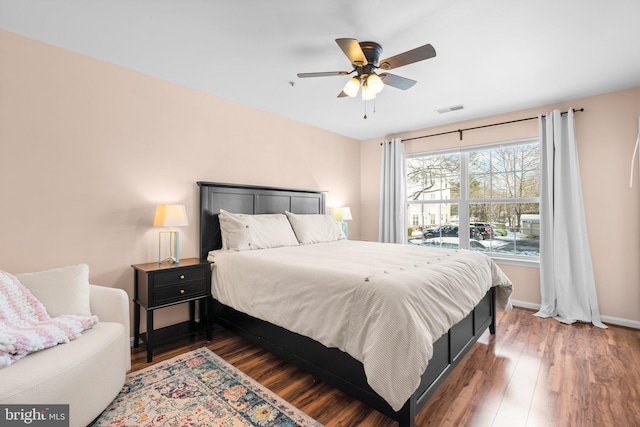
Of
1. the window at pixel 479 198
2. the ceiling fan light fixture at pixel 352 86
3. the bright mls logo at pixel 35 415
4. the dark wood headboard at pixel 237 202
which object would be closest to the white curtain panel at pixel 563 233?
the window at pixel 479 198

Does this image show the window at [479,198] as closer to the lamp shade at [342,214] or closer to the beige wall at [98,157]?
the lamp shade at [342,214]

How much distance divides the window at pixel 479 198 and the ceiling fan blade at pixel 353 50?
111 inches

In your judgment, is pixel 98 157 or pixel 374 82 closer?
pixel 374 82

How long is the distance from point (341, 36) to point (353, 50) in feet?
0.95

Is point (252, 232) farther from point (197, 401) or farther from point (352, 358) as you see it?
point (352, 358)

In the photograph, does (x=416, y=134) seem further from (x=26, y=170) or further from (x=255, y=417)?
(x=26, y=170)

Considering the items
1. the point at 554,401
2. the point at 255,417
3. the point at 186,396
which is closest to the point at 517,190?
the point at 554,401

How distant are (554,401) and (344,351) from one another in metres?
1.42

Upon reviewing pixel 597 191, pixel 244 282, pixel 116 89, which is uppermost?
pixel 116 89

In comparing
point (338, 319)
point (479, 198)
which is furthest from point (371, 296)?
point (479, 198)

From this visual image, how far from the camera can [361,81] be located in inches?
97.3

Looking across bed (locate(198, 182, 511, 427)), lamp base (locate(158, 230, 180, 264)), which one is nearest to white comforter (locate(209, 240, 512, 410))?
bed (locate(198, 182, 511, 427))

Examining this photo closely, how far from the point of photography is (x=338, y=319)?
176 cm

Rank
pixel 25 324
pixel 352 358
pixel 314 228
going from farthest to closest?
pixel 314 228
pixel 352 358
pixel 25 324
